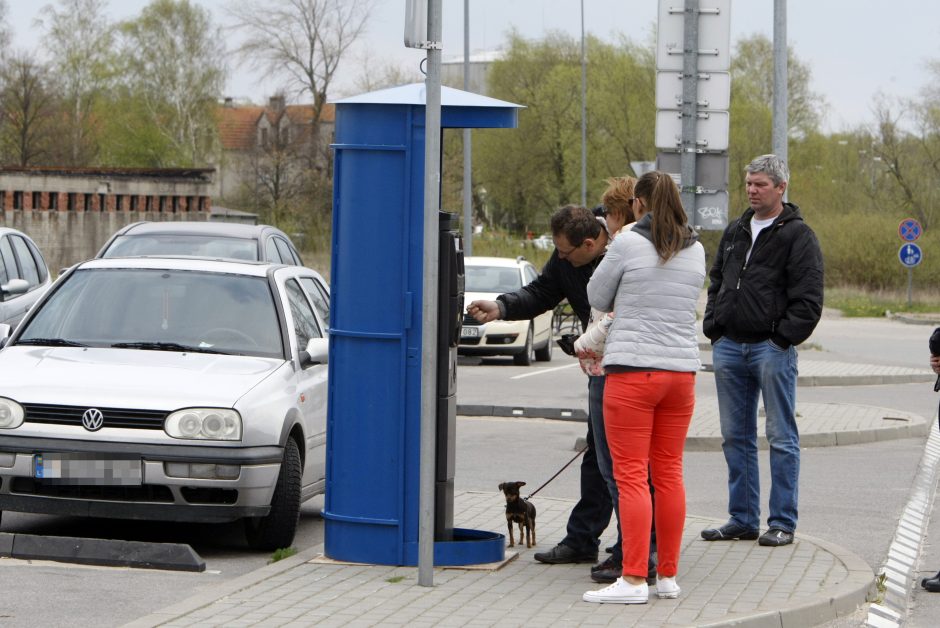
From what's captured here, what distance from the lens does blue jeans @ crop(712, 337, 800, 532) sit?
7.96 m

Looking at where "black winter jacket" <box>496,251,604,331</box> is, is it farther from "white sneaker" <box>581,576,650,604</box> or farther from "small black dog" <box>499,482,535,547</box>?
"white sneaker" <box>581,576,650,604</box>

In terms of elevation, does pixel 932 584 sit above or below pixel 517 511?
below

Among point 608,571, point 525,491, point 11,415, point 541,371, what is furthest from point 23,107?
point 608,571

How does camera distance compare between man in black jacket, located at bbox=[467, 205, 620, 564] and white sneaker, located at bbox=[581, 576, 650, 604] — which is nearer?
white sneaker, located at bbox=[581, 576, 650, 604]

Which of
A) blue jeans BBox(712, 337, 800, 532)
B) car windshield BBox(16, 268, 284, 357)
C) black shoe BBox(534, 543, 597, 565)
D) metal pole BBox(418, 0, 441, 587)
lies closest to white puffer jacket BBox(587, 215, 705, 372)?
metal pole BBox(418, 0, 441, 587)

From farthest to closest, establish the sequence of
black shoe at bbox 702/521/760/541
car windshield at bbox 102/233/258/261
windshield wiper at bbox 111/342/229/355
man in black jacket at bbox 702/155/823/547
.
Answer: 1. car windshield at bbox 102/233/258/261
2. windshield wiper at bbox 111/342/229/355
3. black shoe at bbox 702/521/760/541
4. man in black jacket at bbox 702/155/823/547

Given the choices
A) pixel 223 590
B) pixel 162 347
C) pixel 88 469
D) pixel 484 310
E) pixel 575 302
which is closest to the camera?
pixel 223 590

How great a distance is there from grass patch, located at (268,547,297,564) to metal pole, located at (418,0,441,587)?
3.60ft

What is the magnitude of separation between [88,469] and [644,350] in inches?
115

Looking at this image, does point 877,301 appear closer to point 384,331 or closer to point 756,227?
point 756,227

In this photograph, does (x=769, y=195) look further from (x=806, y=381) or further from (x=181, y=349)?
(x=806, y=381)

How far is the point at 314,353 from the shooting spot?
28.1 feet

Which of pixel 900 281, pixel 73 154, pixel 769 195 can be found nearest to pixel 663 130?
pixel 769 195

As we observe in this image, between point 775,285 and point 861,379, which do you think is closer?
point 775,285
